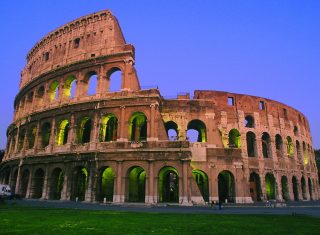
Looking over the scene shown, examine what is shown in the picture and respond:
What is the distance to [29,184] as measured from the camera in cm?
2797

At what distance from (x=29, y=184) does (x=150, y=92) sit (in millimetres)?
15947

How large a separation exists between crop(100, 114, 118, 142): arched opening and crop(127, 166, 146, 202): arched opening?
377cm

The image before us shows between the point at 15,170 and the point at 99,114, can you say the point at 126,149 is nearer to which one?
the point at 99,114

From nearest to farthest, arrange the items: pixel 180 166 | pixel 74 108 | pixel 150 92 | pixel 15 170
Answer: pixel 180 166
pixel 150 92
pixel 74 108
pixel 15 170

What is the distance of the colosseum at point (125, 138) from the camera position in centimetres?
2383

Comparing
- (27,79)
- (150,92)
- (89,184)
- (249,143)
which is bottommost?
(89,184)

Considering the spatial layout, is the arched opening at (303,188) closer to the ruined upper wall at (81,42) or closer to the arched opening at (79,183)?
the arched opening at (79,183)

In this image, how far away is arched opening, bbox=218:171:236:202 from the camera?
26.9 m

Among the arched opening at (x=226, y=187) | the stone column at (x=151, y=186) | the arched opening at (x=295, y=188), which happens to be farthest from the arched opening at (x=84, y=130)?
the arched opening at (x=295, y=188)

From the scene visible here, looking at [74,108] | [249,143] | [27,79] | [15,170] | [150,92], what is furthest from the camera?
[27,79]

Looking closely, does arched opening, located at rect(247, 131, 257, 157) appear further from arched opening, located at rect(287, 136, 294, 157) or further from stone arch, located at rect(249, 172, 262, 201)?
arched opening, located at rect(287, 136, 294, 157)

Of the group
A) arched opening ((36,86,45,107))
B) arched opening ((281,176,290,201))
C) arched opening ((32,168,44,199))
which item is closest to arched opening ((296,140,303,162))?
arched opening ((281,176,290,201))

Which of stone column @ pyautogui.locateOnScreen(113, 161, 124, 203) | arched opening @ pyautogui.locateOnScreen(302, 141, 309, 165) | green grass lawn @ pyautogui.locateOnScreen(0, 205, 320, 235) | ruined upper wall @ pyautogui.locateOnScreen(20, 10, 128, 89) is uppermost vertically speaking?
ruined upper wall @ pyautogui.locateOnScreen(20, 10, 128, 89)

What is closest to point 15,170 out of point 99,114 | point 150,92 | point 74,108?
point 74,108
